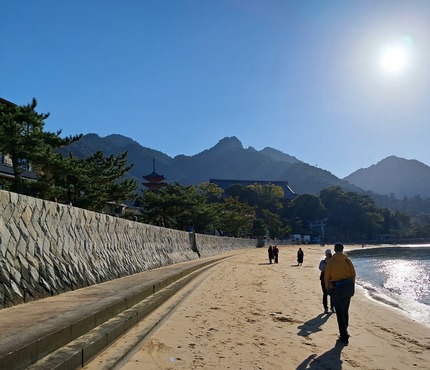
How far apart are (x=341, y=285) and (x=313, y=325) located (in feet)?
5.67

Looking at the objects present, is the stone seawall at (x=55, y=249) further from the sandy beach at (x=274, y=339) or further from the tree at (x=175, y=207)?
the tree at (x=175, y=207)

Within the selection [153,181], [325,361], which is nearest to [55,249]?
[325,361]

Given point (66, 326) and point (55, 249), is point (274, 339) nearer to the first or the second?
point (66, 326)

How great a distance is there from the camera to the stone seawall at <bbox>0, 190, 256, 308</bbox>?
6492 mm

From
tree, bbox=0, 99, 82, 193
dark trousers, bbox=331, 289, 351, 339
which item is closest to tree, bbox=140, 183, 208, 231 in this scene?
tree, bbox=0, 99, 82, 193

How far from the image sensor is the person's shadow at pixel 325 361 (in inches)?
195

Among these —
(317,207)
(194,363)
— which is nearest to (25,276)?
(194,363)

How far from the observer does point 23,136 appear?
1518 centimetres

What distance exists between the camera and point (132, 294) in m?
7.50

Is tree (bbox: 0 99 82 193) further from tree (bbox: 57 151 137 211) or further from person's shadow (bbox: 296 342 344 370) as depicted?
person's shadow (bbox: 296 342 344 370)

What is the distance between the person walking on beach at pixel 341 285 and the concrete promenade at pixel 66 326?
3.66 metres

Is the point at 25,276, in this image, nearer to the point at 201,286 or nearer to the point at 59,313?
the point at 59,313

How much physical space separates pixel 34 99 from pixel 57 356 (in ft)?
49.8

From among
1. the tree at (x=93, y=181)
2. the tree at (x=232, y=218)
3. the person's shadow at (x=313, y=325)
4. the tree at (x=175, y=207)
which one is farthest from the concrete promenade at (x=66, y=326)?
the tree at (x=232, y=218)
